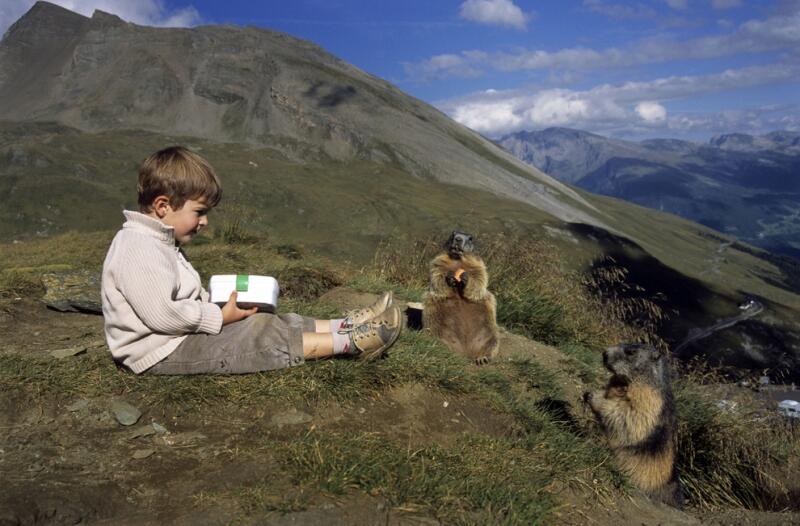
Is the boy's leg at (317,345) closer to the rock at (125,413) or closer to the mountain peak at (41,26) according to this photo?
the rock at (125,413)

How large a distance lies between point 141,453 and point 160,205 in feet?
6.23

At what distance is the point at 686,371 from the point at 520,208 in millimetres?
117246

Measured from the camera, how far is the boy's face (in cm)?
478

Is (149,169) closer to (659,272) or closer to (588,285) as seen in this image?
(588,285)

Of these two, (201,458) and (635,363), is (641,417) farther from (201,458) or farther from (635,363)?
(201,458)

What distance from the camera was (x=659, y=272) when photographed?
124750 mm

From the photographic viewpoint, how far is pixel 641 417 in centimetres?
579

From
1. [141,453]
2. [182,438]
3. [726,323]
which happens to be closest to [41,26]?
[726,323]

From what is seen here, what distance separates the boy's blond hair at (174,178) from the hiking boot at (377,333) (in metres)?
1.74

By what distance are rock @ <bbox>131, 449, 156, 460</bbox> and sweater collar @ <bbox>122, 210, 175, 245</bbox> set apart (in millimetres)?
1607

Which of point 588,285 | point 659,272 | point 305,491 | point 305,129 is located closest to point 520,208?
point 659,272

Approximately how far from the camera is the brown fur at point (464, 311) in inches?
286

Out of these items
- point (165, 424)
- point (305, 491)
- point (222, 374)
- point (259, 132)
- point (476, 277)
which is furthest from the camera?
point (259, 132)

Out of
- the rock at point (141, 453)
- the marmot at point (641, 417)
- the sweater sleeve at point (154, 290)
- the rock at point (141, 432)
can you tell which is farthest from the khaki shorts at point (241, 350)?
the marmot at point (641, 417)
